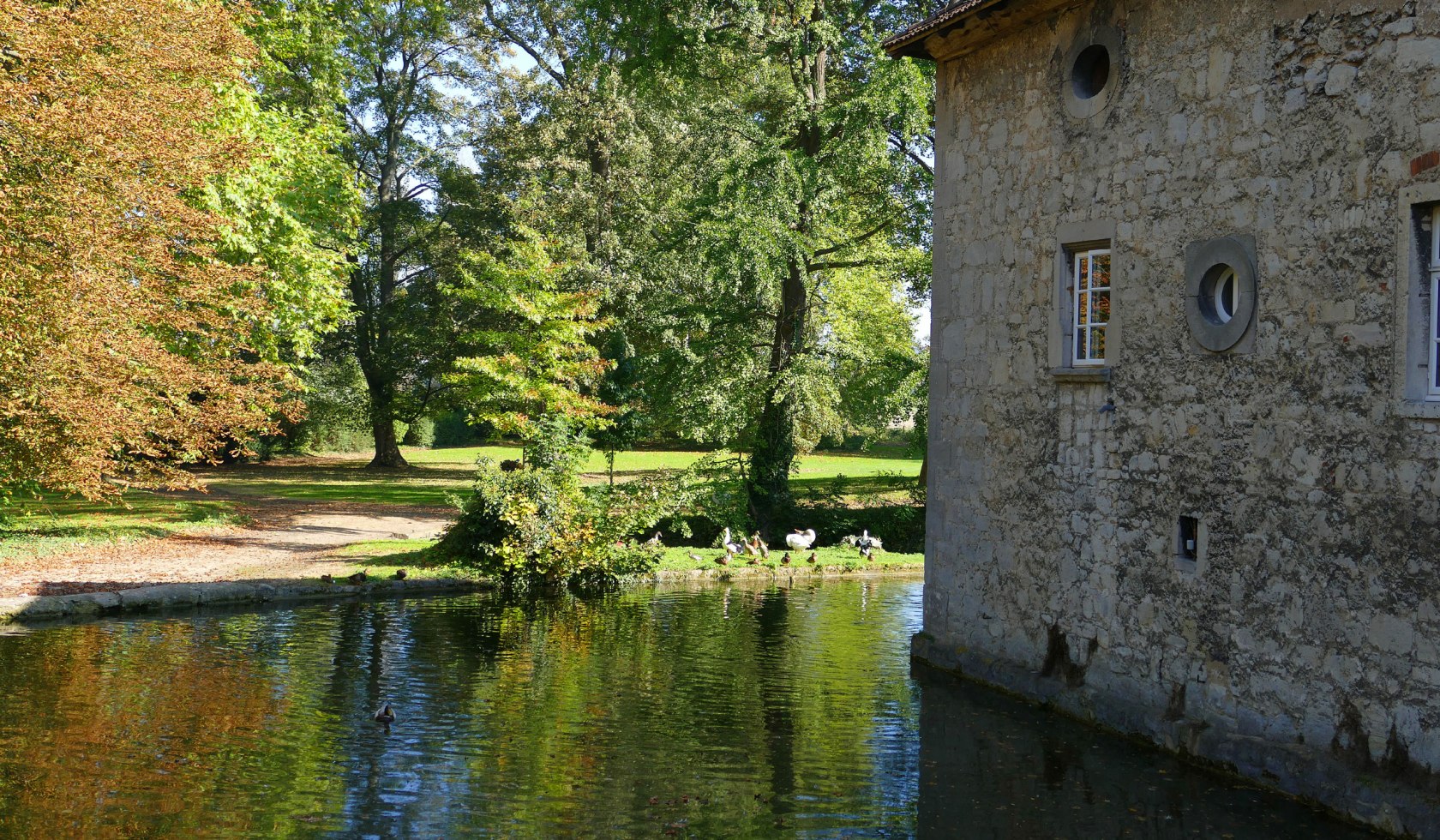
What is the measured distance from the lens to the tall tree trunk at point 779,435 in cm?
2372

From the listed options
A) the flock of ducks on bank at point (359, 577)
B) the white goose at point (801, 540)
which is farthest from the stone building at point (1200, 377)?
the white goose at point (801, 540)

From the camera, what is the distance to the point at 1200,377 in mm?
8898

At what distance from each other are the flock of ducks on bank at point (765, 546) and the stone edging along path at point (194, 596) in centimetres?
395

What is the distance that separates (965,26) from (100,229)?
11.6 metres

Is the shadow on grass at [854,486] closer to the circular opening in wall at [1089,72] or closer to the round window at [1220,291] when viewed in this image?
the circular opening in wall at [1089,72]

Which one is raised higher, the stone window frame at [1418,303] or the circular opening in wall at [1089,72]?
the circular opening in wall at [1089,72]

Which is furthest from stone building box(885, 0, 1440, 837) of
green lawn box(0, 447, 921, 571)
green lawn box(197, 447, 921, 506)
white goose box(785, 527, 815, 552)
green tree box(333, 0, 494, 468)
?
green tree box(333, 0, 494, 468)

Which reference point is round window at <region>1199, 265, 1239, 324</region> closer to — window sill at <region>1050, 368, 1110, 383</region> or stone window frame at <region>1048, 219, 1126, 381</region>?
stone window frame at <region>1048, 219, 1126, 381</region>

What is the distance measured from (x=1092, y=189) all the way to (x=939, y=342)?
2693 mm

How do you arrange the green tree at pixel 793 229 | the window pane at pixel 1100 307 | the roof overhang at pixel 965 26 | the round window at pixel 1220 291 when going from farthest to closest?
1. the green tree at pixel 793 229
2. the roof overhang at pixel 965 26
3. the window pane at pixel 1100 307
4. the round window at pixel 1220 291

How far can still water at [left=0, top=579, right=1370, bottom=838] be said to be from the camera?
7.34m

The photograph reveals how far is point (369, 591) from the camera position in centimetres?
1639

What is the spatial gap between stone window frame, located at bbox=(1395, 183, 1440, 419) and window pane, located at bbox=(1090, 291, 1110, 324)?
305 cm

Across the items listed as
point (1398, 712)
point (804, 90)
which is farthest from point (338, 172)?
point (1398, 712)
